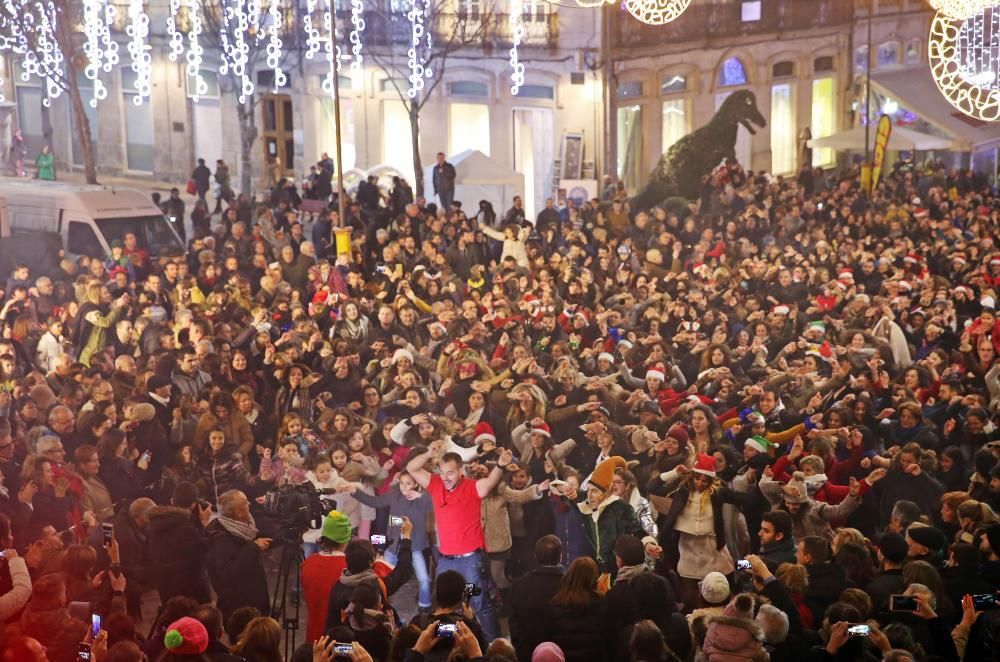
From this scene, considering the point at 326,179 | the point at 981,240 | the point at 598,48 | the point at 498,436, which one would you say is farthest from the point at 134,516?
the point at 598,48

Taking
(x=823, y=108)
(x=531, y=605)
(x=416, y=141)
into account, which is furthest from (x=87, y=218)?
(x=823, y=108)

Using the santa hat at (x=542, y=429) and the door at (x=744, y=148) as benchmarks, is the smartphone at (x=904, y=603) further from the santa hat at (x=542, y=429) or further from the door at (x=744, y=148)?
the door at (x=744, y=148)

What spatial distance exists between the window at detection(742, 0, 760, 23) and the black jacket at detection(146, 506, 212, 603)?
84.1ft

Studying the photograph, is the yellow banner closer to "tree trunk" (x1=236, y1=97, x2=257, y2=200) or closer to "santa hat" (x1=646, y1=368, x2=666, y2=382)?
"tree trunk" (x1=236, y1=97, x2=257, y2=200)

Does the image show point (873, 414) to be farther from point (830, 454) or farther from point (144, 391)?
point (144, 391)

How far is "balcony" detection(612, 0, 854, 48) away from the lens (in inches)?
1164

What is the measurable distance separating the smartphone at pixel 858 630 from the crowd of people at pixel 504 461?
0.13 ft

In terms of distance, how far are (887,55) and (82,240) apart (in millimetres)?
22479

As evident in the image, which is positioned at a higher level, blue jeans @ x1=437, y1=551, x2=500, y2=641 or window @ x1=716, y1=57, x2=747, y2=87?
window @ x1=716, y1=57, x2=747, y2=87

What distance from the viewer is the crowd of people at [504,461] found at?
7340 millimetres

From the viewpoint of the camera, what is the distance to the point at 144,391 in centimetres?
1100

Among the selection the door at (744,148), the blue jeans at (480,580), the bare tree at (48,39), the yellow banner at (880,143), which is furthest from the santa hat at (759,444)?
the door at (744,148)

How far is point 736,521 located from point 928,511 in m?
1.27

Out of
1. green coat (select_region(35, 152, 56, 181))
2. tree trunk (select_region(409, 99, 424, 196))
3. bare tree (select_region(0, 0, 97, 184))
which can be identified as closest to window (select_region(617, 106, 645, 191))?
tree trunk (select_region(409, 99, 424, 196))
